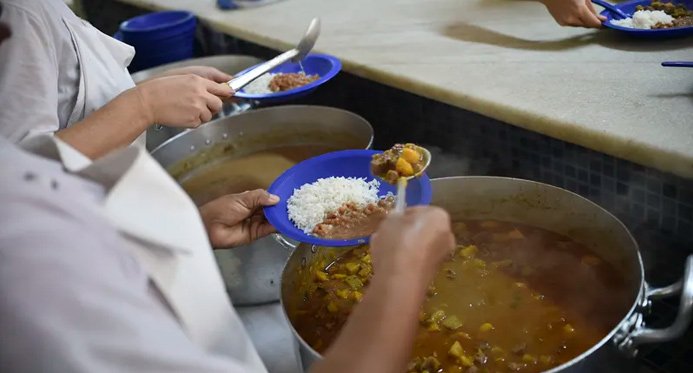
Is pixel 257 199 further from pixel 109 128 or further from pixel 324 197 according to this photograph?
pixel 109 128

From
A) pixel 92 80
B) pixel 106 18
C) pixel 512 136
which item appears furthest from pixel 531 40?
pixel 106 18

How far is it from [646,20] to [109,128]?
1240mm

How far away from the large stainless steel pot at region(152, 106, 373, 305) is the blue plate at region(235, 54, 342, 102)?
0.17ft

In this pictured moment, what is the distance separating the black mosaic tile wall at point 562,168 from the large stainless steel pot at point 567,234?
0.06 metres

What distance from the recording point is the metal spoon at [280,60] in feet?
4.53

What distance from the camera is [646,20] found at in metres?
1.49

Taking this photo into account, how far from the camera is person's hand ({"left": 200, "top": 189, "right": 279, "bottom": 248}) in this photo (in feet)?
3.95

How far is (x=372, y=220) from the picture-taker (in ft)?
3.79

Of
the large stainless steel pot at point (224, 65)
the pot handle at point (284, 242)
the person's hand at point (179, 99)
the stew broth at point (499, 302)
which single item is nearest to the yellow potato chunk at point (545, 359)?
the stew broth at point (499, 302)

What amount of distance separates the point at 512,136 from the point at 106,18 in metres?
2.42

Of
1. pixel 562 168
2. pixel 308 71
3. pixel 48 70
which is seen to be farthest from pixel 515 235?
pixel 48 70

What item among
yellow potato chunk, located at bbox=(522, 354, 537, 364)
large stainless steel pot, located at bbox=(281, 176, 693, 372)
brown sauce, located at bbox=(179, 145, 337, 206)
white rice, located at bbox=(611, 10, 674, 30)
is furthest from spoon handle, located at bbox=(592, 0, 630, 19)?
yellow potato chunk, located at bbox=(522, 354, 537, 364)

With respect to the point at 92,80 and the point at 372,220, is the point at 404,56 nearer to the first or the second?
the point at 372,220

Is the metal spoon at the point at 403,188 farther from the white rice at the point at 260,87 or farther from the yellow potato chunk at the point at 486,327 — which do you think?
the white rice at the point at 260,87
